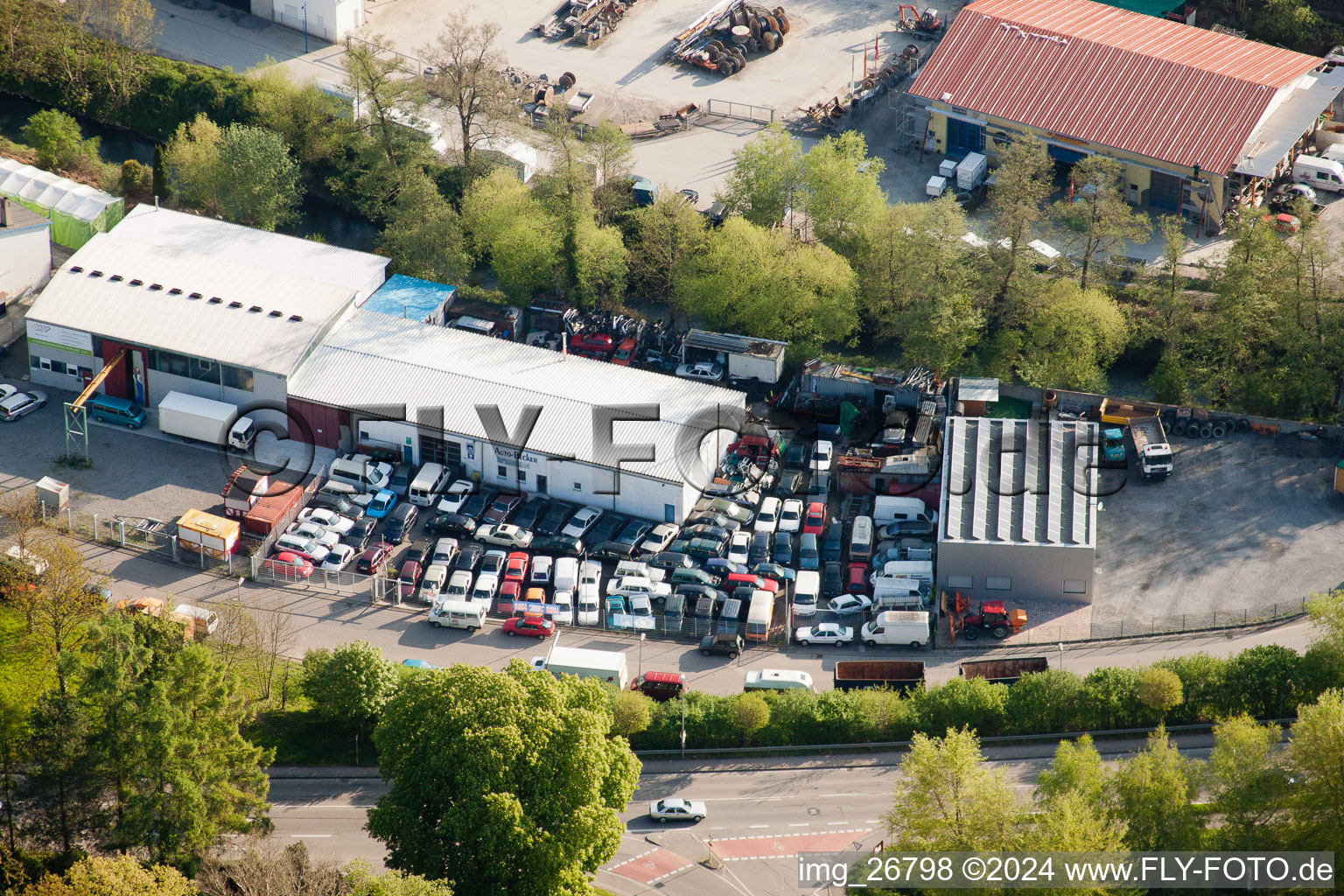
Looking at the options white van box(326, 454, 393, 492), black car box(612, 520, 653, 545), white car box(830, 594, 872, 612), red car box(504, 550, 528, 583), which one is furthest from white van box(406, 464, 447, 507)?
white car box(830, 594, 872, 612)

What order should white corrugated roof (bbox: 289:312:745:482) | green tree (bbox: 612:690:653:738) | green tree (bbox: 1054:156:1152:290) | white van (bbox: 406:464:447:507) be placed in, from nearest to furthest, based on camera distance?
green tree (bbox: 612:690:653:738) → white van (bbox: 406:464:447:507) → white corrugated roof (bbox: 289:312:745:482) → green tree (bbox: 1054:156:1152:290)

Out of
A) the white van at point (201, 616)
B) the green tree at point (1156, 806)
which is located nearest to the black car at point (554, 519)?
the white van at point (201, 616)

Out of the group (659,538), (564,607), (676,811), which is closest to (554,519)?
(659,538)

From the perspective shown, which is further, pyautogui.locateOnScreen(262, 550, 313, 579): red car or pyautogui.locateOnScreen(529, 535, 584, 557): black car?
pyautogui.locateOnScreen(529, 535, 584, 557): black car

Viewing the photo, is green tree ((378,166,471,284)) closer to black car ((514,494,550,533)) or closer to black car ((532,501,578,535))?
black car ((514,494,550,533))

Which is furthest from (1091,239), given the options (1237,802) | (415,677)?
(415,677)
